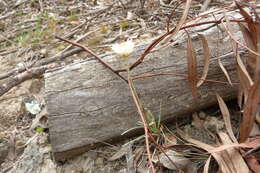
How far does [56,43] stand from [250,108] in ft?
5.35

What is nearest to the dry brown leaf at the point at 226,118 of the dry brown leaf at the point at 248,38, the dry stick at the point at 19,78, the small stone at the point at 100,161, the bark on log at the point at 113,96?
the bark on log at the point at 113,96

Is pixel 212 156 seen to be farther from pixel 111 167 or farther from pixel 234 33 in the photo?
pixel 234 33

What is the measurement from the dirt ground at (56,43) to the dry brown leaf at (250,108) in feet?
0.65

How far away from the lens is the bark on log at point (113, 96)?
1.17 meters

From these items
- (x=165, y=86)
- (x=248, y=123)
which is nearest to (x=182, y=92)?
(x=165, y=86)

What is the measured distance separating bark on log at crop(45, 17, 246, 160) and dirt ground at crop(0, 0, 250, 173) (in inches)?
3.7

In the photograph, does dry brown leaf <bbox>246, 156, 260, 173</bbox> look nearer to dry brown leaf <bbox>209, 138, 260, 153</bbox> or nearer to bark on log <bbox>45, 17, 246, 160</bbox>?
dry brown leaf <bbox>209, 138, 260, 153</bbox>

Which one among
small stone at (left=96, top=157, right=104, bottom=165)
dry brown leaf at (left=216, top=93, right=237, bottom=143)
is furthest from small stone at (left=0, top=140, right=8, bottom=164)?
dry brown leaf at (left=216, top=93, right=237, bottom=143)

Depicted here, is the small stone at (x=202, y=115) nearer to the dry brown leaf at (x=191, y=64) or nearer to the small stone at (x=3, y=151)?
the dry brown leaf at (x=191, y=64)

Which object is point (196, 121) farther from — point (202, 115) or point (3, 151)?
point (3, 151)

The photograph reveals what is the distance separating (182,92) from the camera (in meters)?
1.20

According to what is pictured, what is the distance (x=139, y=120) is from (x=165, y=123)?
0.14 m

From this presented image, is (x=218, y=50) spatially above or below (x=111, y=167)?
above

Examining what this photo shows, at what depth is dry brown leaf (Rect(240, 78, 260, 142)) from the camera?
0.89m
